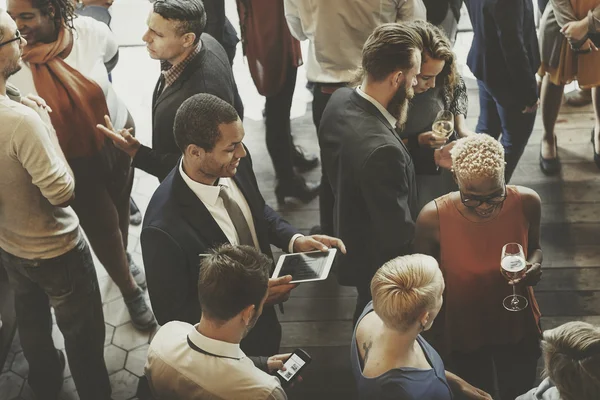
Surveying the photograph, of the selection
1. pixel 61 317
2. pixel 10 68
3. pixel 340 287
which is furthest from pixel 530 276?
pixel 10 68

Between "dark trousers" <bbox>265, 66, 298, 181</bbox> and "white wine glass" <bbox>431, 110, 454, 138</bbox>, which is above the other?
"white wine glass" <bbox>431, 110, 454, 138</bbox>

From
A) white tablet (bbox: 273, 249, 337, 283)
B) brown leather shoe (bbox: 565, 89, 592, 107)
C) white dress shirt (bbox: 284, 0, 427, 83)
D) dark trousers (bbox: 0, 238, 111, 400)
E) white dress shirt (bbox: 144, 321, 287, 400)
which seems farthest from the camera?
brown leather shoe (bbox: 565, 89, 592, 107)

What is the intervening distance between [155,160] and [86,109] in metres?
0.49

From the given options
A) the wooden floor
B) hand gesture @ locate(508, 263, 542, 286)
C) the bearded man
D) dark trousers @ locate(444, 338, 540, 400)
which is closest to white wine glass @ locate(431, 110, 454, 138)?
the bearded man

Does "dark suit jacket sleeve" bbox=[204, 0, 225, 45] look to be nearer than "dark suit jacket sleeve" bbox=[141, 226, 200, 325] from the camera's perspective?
No

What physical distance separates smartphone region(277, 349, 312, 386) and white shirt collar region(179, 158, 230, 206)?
677 millimetres

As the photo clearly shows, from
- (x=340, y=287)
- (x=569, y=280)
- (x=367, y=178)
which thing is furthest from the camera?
(x=340, y=287)

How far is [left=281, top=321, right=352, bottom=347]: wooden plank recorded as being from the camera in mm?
4102

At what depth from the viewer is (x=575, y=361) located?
2.25 meters

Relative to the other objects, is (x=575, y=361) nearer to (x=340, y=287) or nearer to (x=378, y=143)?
(x=378, y=143)

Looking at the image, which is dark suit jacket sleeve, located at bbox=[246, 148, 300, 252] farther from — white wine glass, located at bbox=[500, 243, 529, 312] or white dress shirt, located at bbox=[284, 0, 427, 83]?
white dress shirt, located at bbox=[284, 0, 427, 83]

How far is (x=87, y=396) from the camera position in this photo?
3738 mm

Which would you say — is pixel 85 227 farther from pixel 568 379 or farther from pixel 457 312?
pixel 568 379

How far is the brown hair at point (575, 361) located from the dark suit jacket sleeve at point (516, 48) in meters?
1.95
